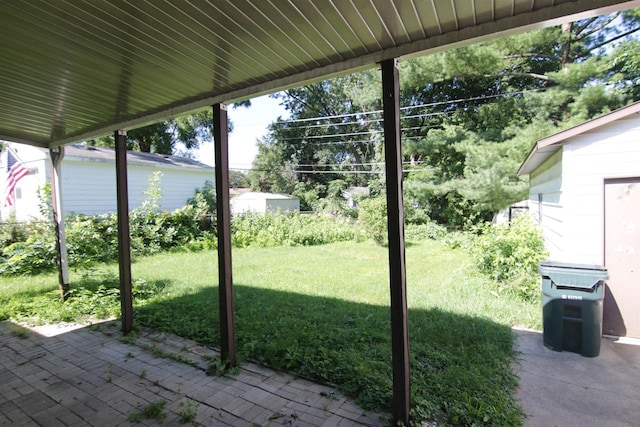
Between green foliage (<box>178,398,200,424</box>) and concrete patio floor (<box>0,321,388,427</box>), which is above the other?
green foliage (<box>178,398,200,424</box>)

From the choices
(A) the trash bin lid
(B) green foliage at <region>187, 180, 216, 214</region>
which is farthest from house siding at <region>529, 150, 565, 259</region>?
(B) green foliage at <region>187, 180, 216, 214</region>

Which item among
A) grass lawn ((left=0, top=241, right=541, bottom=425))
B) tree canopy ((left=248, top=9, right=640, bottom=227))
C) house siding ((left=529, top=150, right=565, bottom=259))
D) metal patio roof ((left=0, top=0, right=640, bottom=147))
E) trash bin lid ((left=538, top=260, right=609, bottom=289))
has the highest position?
tree canopy ((left=248, top=9, right=640, bottom=227))

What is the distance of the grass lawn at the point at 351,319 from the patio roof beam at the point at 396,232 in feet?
0.83

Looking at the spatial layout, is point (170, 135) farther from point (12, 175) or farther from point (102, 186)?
point (102, 186)

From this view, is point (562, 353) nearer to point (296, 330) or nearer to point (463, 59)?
point (296, 330)

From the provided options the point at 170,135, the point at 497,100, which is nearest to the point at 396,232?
the point at 497,100

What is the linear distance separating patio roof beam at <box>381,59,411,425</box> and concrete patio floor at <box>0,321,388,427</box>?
0.29 meters

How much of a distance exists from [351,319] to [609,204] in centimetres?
321

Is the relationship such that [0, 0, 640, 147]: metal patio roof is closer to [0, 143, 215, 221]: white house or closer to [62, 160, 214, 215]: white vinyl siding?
[62, 160, 214, 215]: white vinyl siding

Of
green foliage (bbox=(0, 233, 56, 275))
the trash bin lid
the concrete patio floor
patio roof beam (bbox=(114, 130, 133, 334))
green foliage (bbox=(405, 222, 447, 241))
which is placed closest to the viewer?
the concrete patio floor

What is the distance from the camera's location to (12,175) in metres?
11.1

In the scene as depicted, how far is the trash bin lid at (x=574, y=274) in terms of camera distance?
3.24 m

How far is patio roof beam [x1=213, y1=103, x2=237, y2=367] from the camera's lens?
299 cm

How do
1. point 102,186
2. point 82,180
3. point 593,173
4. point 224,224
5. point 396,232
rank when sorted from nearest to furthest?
point 396,232 < point 224,224 < point 593,173 < point 82,180 < point 102,186
